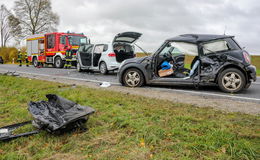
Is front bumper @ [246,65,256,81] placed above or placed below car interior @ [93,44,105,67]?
below

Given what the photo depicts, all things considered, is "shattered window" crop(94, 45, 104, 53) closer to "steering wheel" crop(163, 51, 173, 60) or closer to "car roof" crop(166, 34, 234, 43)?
"steering wheel" crop(163, 51, 173, 60)

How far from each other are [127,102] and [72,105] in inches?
48.7

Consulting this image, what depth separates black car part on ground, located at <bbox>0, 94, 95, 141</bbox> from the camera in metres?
2.60

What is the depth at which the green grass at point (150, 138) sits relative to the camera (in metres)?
2.13

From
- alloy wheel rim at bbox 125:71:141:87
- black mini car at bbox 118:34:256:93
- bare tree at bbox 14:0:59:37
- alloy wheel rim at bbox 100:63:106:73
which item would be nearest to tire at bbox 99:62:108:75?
alloy wheel rim at bbox 100:63:106:73

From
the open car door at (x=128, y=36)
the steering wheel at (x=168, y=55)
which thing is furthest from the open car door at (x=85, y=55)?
the steering wheel at (x=168, y=55)

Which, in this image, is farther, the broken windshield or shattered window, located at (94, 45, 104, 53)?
shattered window, located at (94, 45, 104, 53)

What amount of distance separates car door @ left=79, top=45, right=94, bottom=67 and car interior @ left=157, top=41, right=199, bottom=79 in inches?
237

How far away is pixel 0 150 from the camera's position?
2354mm

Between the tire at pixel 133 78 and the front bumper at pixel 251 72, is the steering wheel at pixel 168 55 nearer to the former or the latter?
the tire at pixel 133 78

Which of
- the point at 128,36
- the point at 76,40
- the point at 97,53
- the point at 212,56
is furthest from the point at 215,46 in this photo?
the point at 76,40

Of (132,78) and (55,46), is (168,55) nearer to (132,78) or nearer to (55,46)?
(132,78)

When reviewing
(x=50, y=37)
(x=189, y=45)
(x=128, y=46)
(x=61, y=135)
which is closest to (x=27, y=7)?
(x=50, y=37)

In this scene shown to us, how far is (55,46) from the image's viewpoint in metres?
16.5
